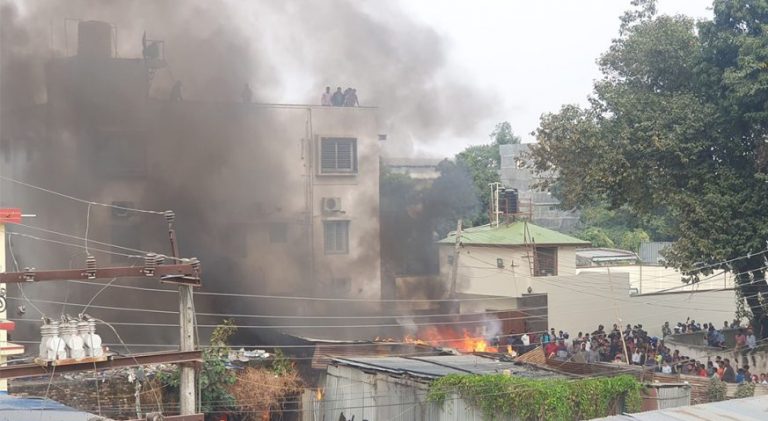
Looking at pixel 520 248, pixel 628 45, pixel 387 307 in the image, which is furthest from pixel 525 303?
pixel 628 45

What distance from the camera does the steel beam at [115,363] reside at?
1129 cm

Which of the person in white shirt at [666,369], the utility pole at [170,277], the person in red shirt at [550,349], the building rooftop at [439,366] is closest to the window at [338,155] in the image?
the person in red shirt at [550,349]

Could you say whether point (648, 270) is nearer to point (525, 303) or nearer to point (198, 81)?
point (525, 303)

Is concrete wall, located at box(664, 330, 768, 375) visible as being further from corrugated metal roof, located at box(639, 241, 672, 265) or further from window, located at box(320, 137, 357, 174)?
corrugated metal roof, located at box(639, 241, 672, 265)

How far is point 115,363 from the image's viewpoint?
11.9 m

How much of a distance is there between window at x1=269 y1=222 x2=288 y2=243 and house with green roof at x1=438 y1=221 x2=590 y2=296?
6.26m

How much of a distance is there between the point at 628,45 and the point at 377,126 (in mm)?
12226

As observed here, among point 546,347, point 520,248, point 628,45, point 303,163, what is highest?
point 628,45

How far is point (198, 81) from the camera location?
1294 inches

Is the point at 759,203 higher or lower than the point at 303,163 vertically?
lower

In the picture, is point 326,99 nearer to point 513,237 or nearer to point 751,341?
point 513,237

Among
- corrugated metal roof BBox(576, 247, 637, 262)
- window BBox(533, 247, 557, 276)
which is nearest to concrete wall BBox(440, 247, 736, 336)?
window BBox(533, 247, 557, 276)

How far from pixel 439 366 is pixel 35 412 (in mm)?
8618

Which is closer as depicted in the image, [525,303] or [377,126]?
[525,303]
